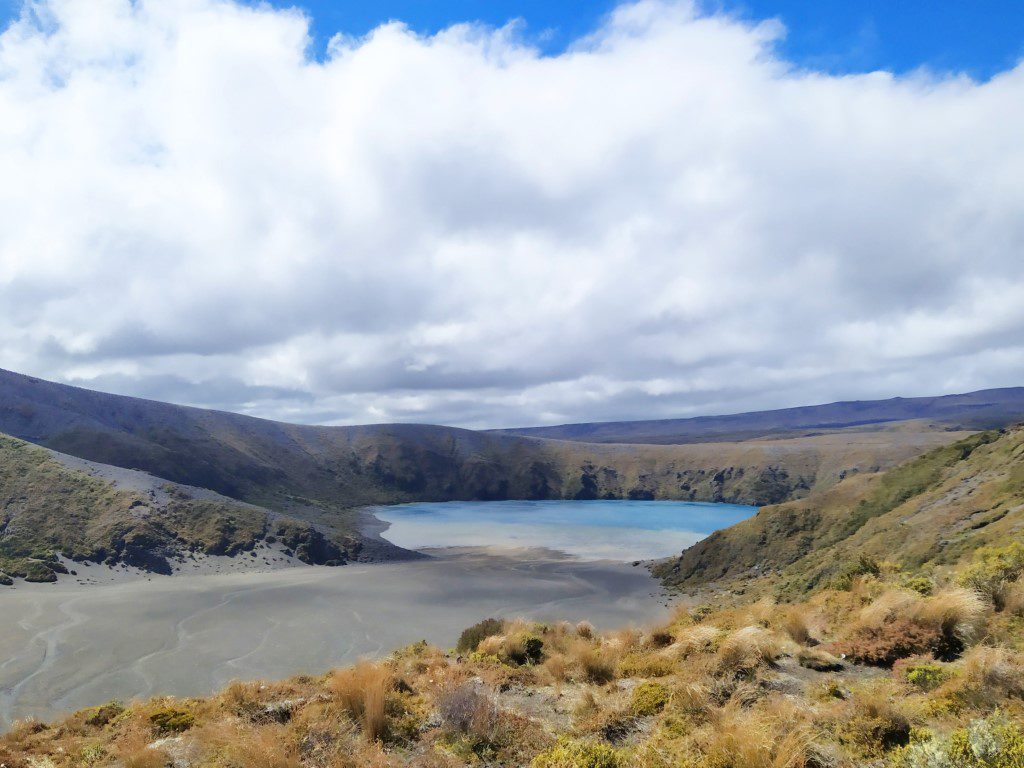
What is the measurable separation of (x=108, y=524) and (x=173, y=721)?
1952 inches

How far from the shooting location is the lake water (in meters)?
67.4

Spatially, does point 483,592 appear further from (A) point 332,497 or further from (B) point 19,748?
(A) point 332,497

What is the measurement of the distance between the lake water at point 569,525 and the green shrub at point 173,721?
53.5 meters

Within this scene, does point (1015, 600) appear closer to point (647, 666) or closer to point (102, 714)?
point (647, 666)

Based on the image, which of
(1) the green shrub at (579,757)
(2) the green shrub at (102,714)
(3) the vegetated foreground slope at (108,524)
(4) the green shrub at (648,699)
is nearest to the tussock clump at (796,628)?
(4) the green shrub at (648,699)

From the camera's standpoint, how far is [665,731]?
648 cm

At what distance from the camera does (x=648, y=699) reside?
7.52m

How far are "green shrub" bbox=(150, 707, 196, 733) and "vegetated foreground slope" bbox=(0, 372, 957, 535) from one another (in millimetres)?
67120

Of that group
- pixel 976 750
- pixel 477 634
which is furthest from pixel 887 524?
pixel 976 750

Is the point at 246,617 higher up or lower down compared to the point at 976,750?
lower down

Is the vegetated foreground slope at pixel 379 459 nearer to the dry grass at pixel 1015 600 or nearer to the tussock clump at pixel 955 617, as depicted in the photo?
the tussock clump at pixel 955 617

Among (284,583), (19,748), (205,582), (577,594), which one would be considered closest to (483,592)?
(577,594)

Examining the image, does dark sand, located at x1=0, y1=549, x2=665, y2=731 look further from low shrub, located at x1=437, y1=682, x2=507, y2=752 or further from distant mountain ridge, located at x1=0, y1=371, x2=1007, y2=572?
low shrub, located at x1=437, y1=682, x2=507, y2=752

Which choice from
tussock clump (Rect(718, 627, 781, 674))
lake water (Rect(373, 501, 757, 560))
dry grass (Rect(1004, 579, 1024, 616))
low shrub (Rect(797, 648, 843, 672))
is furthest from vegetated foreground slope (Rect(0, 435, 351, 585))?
dry grass (Rect(1004, 579, 1024, 616))
